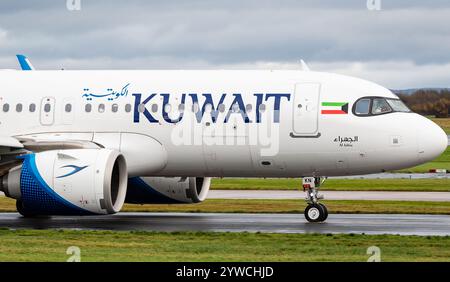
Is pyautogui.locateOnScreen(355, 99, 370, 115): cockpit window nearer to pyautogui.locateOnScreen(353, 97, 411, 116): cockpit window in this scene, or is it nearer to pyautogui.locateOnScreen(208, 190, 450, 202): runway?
pyautogui.locateOnScreen(353, 97, 411, 116): cockpit window

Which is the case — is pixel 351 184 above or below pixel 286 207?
above

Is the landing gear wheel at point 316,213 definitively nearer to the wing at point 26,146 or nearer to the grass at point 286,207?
the grass at point 286,207

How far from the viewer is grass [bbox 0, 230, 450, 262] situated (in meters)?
20.1

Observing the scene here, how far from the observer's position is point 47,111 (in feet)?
96.9

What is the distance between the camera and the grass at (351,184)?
45.6 meters

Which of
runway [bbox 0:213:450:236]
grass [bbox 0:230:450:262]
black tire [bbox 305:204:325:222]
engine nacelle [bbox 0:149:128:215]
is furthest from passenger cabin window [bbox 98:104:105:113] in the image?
black tire [bbox 305:204:325:222]

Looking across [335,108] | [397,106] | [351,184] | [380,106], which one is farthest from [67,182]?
[351,184]

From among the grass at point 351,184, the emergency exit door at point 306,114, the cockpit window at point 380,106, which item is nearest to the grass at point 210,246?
the emergency exit door at point 306,114

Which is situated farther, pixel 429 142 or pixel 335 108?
pixel 335 108

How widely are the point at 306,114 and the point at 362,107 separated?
1455 mm

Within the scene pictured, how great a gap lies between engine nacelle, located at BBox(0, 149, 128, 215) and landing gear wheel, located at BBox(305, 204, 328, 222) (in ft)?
16.7

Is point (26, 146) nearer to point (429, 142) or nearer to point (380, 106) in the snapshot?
point (380, 106)

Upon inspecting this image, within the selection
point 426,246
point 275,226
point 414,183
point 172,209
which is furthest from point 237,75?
point 414,183
